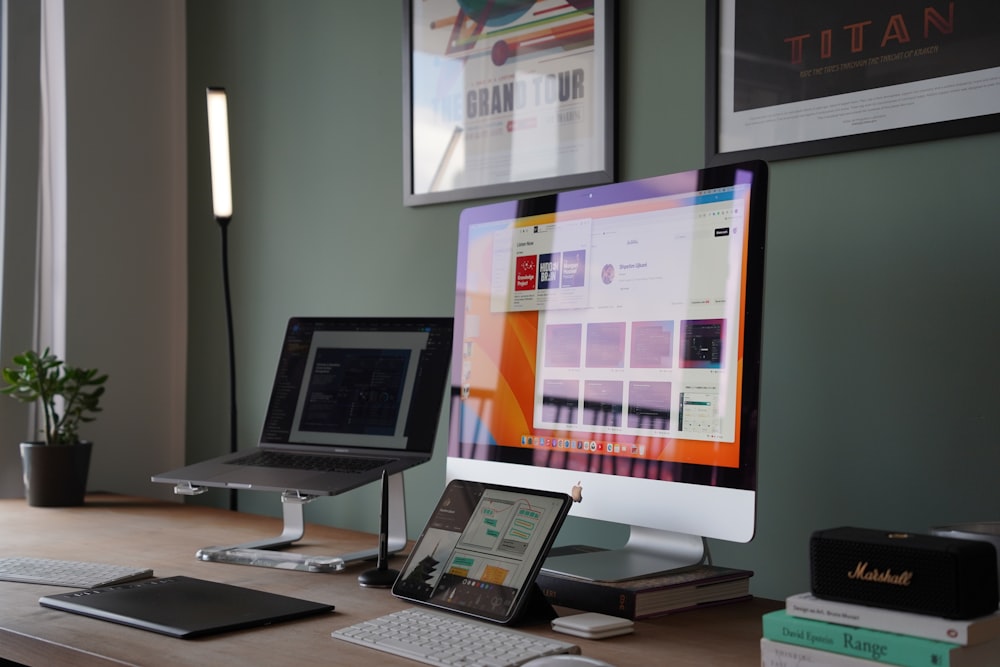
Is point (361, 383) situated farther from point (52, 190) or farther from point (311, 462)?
point (52, 190)

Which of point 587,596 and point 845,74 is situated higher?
point 845,74

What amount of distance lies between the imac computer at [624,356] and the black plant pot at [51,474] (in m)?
1.04

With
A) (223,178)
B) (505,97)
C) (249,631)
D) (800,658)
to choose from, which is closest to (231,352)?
(223,178)

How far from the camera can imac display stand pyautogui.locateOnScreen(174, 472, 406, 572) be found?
151 centimetres

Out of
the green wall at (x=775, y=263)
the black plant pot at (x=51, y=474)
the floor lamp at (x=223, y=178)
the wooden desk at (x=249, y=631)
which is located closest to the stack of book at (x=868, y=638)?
the wooden desk at (x=249, y=631)

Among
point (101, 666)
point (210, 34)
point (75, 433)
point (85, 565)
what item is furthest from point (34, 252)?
point (101, 666)

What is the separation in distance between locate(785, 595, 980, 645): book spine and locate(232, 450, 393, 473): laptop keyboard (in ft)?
2.58

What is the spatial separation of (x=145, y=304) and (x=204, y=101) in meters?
0.52

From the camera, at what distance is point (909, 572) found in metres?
0.87

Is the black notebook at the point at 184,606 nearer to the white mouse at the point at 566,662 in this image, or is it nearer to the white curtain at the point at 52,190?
the white mouse at the point at 566,662

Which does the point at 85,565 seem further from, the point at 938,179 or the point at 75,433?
the point at 938,179

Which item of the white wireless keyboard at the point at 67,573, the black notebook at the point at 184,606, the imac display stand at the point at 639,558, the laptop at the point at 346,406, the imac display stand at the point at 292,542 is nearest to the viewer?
the black notebook at the point at 184,606

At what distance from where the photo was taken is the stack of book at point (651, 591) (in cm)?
119

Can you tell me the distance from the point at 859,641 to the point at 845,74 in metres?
0.85
